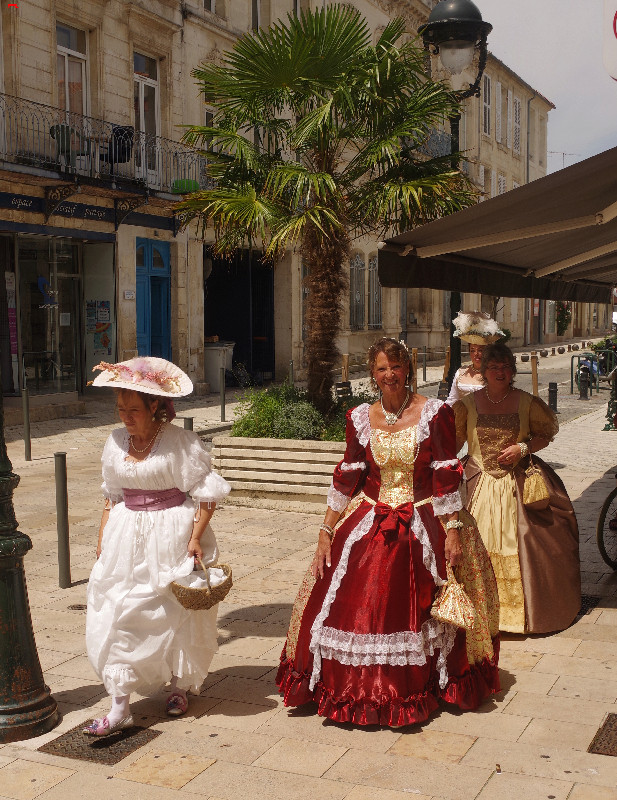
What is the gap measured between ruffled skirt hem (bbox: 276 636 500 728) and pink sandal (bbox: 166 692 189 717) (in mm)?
448

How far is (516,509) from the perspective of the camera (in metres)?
5.68

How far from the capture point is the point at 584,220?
17.9ft

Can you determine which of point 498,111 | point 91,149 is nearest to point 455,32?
point 91,149

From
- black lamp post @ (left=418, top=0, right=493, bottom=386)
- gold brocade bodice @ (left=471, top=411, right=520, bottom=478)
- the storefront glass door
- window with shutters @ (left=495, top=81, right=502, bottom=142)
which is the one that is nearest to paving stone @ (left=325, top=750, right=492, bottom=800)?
gold brocade bodice @ (left=471, top=411, right=520, bottom=478)

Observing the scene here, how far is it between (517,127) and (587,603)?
4204cm

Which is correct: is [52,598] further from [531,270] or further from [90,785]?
[531,270]

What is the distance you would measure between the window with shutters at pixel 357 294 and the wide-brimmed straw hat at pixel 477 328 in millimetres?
19223

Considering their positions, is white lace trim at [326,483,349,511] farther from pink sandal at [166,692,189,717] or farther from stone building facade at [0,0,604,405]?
stone building facade at [0,0,604,405]

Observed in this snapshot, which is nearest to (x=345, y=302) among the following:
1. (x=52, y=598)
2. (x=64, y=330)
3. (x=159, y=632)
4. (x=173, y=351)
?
(x=173, y=351)

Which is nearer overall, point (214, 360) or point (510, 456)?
point (510, 456)

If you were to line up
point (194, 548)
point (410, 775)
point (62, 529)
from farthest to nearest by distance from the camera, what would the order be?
point (62, 529) → point (194, 548) → point (410, 775)

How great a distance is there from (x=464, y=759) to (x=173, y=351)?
17.2 metres

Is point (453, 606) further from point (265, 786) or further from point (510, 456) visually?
point (510, 456)

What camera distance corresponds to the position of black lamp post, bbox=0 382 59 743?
4.25 metres
